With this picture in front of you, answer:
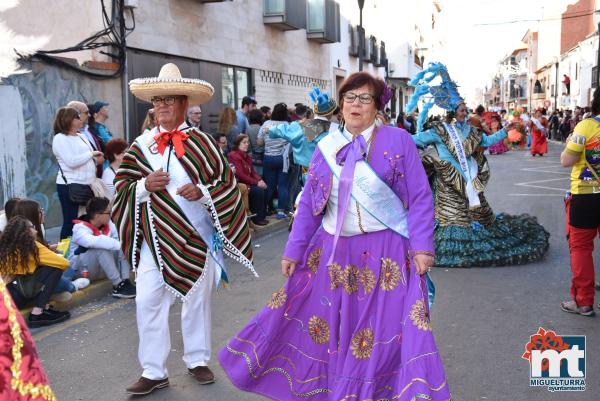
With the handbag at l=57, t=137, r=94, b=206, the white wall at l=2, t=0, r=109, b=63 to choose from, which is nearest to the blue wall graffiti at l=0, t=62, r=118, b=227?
the white wall at l=2, t=0, r=109, b=63

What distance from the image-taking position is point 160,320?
163 inches

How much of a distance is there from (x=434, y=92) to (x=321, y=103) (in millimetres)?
1512

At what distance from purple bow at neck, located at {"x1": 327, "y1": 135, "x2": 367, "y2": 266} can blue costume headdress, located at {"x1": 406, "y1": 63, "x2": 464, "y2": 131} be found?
4297 mm

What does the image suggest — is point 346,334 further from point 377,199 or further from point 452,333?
point 452,333

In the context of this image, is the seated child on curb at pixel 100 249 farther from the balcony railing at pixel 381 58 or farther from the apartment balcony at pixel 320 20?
the balcony railing at pixel 381 58

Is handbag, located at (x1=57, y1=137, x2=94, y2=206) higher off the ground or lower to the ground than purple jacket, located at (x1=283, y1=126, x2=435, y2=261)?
lower

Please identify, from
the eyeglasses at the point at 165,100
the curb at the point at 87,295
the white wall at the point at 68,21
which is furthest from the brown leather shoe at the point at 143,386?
the white wall at the point at 68,21

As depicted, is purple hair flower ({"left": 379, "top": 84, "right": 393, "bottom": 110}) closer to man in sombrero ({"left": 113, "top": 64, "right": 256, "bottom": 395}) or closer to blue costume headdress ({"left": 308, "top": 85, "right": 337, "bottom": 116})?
man in sombrero ({"left": 113, "top": 64, "right": 256, "bottom": 395})

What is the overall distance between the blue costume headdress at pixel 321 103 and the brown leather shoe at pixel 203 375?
3639 millimetres

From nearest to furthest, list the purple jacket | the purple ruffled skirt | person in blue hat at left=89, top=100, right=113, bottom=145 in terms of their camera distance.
A: the purple ruffled skirt < the purple jacket < person in blue hat at left=89, top=100, right=113, bottom=145

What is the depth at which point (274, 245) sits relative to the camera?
930 centimetres

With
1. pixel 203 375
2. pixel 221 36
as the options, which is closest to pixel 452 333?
pixel 203 375

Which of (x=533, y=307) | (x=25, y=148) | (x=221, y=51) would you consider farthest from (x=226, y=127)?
(x=533, y=307)

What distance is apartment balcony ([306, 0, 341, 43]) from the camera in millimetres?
21062
